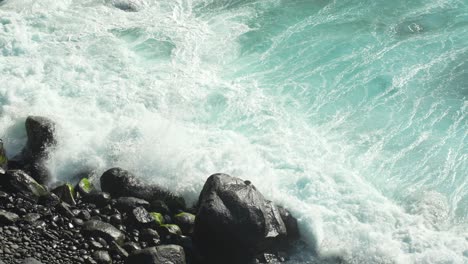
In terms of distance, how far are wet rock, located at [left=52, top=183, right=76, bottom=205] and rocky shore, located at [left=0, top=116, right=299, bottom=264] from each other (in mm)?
24

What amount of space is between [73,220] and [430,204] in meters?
9.26

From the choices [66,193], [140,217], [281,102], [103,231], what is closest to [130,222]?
[140,217]

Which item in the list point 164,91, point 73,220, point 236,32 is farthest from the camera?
point 236,32

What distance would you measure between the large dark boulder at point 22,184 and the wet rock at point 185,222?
3.18 metres

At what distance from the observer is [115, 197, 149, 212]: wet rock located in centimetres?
1241

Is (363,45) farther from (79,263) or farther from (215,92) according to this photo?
(79,263)

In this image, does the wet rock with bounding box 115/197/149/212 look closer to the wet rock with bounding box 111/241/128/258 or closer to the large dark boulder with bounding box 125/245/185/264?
the wet rock with bounding box 111/241/128/258

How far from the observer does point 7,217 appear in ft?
36.6

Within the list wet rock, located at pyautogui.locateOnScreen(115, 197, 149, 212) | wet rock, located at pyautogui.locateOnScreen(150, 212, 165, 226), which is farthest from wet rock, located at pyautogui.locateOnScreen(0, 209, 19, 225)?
wet rock, located at pyautogui.locateOnScreen(150, 212, 165, 226)

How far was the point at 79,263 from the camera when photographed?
35.3ft

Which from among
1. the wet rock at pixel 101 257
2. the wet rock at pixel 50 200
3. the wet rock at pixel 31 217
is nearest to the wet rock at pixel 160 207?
the wet rock at pixel 101 257

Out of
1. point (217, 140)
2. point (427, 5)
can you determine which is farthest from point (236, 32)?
point (427, 5)

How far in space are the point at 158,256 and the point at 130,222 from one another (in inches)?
66.8

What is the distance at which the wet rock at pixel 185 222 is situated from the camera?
1234 cm
